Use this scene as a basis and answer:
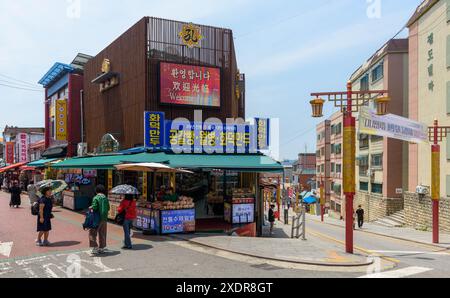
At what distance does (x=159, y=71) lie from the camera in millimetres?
19938

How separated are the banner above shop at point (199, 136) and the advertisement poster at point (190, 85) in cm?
165

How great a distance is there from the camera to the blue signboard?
18.2 m

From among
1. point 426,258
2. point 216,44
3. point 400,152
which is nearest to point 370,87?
point 400,152

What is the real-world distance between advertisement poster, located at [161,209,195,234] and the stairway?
2259 centimetres

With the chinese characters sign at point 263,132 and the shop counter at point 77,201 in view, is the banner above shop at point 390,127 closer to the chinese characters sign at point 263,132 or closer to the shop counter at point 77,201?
the chinese characters sign at point 263,132

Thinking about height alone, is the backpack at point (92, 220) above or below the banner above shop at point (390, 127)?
below

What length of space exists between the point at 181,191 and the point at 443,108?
1794cm

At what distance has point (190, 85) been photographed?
20.5 metres

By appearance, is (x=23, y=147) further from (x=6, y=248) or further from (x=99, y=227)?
(x=99, y=227)

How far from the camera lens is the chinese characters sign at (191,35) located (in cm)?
2073

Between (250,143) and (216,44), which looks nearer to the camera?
(250,143)

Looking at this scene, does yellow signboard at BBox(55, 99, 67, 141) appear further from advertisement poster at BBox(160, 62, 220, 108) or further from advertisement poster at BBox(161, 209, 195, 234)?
advertisement poster at BBox(161, 209, 195, 234)

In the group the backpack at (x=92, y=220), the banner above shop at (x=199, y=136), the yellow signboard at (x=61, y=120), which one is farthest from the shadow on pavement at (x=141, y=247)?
the yellow signboard at (x=61, y=120)
